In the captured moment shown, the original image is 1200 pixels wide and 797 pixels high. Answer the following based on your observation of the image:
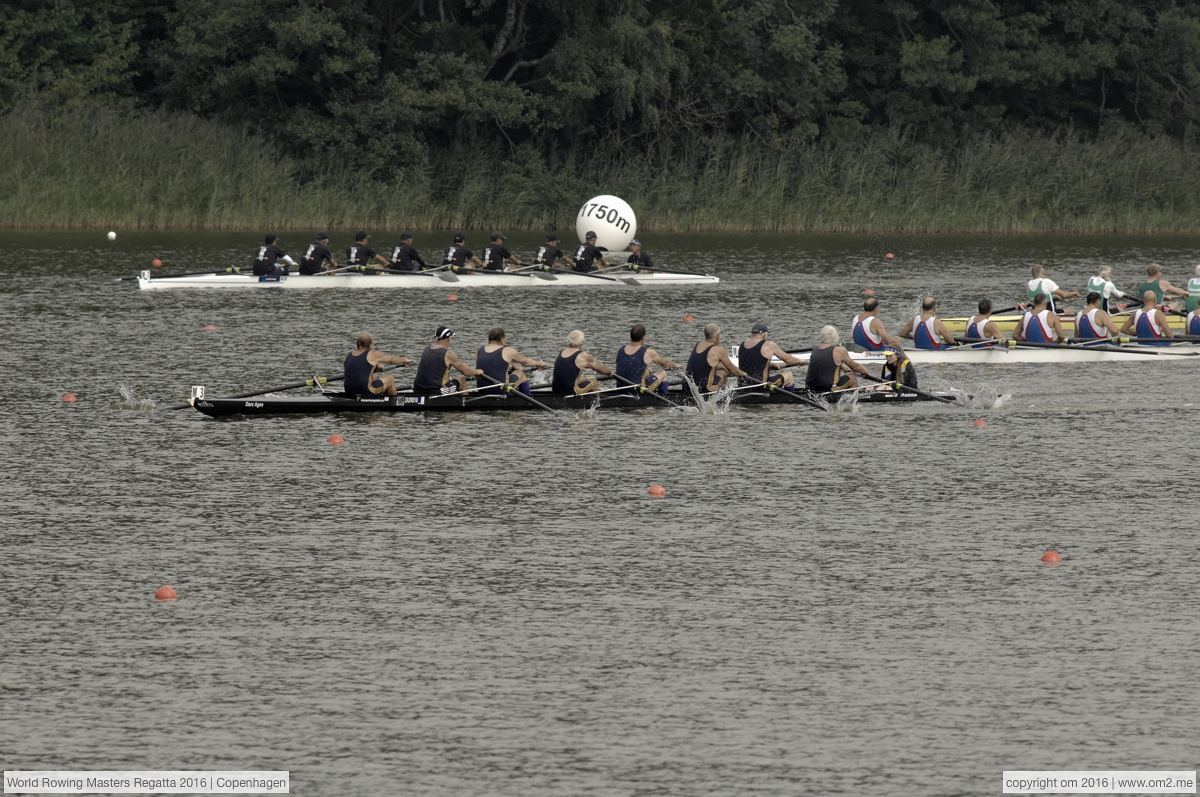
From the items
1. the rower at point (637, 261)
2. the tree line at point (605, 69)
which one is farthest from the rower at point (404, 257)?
the tree line at point (605, 69)

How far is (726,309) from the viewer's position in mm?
27156

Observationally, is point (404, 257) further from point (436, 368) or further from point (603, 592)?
point (603, 592)

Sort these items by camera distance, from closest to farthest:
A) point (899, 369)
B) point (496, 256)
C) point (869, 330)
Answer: point (899, 369), point (869, 330), point (496, 256)

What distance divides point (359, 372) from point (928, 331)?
8.43 metres

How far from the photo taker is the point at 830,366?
17.7m

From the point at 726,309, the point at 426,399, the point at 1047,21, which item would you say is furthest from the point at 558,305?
the point at 1047,21

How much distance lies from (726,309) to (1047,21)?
32874 mm

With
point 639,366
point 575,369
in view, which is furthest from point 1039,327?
point 575,369

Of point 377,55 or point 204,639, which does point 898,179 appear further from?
point 204,639

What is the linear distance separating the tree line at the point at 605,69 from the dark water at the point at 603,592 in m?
29.4

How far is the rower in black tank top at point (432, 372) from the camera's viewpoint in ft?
55.5

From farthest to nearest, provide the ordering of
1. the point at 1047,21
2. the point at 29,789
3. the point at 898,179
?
the point at 1047,21 → the point at 898,179 → the point at 29,789

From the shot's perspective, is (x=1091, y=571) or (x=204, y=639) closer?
(x=204, y=639)

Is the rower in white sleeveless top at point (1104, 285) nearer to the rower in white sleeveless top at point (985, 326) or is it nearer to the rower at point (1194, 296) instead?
the rower at point (1194, 296)
